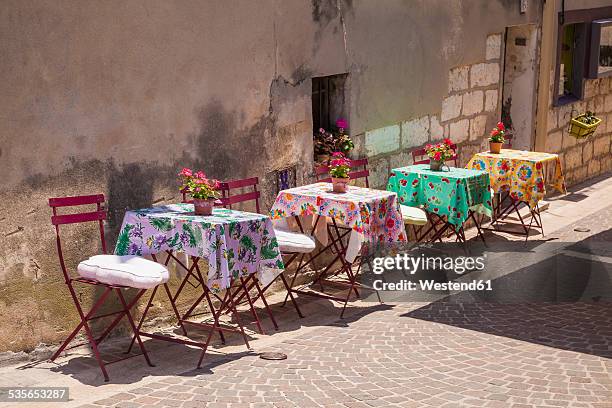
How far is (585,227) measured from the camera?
36.2ft

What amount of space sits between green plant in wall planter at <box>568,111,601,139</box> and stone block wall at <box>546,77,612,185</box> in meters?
0.10

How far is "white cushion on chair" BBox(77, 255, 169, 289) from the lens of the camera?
19.8 feet

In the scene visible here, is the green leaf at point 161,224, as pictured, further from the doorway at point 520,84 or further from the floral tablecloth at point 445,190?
the doorway at point 520,84

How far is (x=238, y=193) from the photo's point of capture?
7.91 meters

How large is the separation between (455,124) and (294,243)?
4.10 metres

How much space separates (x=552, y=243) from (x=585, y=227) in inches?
39.0

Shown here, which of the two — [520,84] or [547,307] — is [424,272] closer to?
[547,307]

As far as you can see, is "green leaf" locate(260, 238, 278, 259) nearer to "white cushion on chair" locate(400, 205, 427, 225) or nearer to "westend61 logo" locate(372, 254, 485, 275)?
"white cushion on chair" locate(400, 205, 427, 225)

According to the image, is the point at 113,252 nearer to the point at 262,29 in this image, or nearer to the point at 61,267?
the point at 61,267

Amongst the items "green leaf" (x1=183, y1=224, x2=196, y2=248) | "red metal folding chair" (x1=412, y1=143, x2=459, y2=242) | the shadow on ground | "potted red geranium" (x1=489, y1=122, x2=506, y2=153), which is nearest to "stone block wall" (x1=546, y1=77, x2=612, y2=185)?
"potted red geranium" (x1=489, y1=122, x2=506, y2=153)

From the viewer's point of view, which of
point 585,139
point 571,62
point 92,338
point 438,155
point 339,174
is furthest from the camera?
point 585,139

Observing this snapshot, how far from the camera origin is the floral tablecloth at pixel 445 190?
8.91 metres

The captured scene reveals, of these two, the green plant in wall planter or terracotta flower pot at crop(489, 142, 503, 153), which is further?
the green plant in wall planter

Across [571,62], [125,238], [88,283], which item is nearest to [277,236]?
[125,238]
